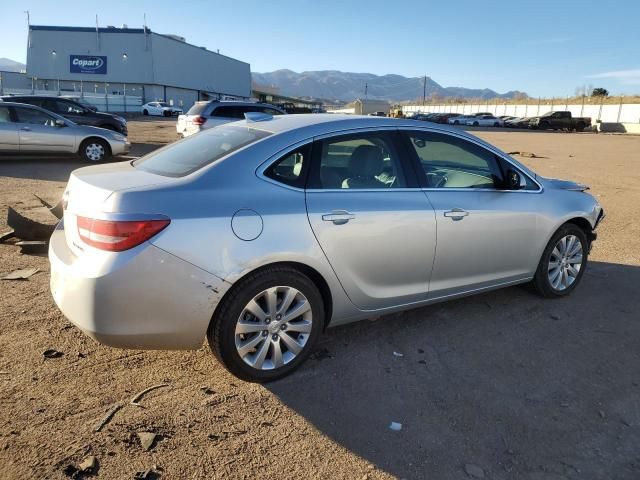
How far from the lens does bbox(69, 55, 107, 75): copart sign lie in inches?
2414

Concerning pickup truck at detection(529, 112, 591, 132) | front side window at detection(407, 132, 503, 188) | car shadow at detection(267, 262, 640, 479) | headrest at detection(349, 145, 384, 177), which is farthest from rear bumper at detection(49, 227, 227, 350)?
pickup truck at detection(529, 112, 591, 132)

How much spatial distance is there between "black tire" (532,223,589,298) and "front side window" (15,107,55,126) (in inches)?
479

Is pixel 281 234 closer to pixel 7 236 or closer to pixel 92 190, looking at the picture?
pixel 92 190

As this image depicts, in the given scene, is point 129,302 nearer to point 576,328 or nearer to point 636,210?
point 576,328

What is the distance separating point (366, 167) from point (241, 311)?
55.7 inches

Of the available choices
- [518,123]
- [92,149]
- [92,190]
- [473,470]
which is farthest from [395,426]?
[518,123]

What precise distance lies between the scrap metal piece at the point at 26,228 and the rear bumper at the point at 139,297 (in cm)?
340

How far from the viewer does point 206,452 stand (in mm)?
2703

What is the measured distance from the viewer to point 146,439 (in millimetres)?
2760

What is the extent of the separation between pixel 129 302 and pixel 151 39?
67.0m

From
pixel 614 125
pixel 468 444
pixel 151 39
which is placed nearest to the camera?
pixel 468 444

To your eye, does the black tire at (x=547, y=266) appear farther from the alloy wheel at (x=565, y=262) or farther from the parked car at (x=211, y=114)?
the parked car at (x=211, y=114)

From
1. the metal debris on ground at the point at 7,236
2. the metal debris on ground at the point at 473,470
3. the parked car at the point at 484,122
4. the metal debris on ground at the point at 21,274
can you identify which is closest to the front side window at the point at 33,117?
the metal debris on ground at the point at 7,236

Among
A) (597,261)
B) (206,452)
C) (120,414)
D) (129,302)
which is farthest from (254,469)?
(597,261)
